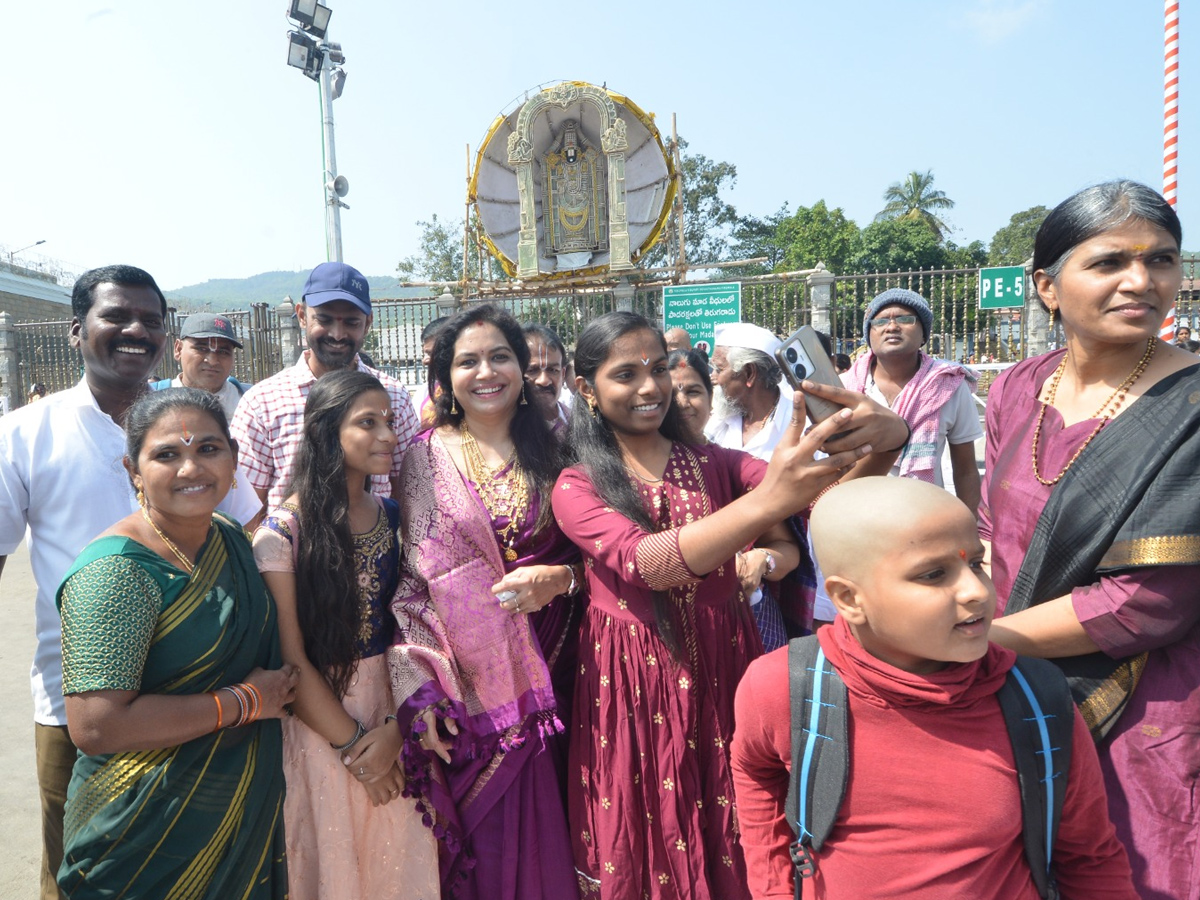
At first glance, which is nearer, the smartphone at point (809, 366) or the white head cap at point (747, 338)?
the smartphone at point (809, 366)

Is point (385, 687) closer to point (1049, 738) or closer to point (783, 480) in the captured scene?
point (783, 480)

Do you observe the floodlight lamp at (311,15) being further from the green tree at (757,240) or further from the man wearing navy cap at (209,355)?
the green tree at (757,240)

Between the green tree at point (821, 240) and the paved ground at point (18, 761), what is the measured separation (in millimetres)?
24589

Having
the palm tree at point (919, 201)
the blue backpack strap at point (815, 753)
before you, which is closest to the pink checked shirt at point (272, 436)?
the blue backpack strap at point (815, 753)

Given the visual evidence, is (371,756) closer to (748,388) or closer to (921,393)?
(748,388)

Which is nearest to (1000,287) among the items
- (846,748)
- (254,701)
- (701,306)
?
(701,306)

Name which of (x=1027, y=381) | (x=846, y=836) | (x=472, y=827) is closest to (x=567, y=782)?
(x=472, y=827)

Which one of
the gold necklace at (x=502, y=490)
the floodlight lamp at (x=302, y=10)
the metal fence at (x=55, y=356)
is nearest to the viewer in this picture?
the gold necklace at (x=502, y=490)

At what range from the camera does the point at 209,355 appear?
4.51 m

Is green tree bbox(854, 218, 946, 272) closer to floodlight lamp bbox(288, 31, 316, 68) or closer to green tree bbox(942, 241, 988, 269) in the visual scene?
green tree bbox(942, 241, 988, 269)

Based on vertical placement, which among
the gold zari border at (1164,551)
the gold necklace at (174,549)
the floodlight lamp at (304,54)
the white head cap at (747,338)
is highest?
the floodlight lamp at (304,54)

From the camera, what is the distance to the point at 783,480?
1.51 meters

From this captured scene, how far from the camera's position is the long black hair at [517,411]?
228cm

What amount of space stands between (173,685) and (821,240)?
90.9 ft
